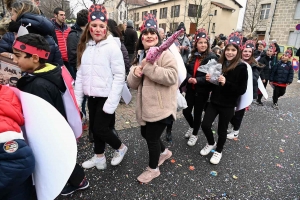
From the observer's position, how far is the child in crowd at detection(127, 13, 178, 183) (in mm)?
2117

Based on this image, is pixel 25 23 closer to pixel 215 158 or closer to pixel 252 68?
pixel 215 158

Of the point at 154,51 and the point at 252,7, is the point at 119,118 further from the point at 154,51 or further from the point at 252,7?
the point at 252,7

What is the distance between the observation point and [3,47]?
2682 mm

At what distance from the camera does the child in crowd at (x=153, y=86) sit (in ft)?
6.95

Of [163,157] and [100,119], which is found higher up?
[100,119]

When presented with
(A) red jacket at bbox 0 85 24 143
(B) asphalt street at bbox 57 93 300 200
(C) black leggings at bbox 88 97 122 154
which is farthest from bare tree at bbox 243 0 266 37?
(A) red jacket at bbox 0 85 24 143

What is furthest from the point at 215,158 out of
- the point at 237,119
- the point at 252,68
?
the point at 252,68

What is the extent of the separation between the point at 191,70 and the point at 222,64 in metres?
0.52

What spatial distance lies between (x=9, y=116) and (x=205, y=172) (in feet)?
8.35

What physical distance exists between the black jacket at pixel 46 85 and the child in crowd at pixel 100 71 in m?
0.56

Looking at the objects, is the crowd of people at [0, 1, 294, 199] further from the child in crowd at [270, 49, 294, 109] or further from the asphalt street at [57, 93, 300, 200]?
the child in crowd at [270, 49, 294, 109]

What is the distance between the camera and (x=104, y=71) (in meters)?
2.37

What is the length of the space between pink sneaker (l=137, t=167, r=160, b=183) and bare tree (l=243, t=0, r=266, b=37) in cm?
2549

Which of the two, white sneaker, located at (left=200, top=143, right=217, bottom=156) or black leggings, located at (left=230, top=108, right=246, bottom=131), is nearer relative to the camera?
white sneaker, located at (left=200, top=143, right=217, bottom=156)
